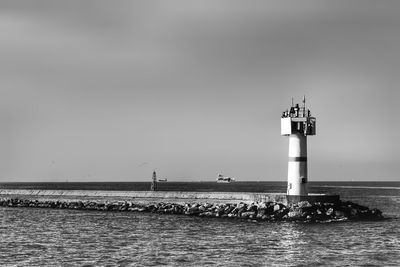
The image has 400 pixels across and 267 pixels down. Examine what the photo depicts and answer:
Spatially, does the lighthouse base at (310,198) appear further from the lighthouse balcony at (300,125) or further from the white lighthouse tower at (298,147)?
the lighthouse balcony at (300,125)

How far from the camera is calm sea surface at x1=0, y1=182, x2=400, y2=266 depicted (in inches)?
1054

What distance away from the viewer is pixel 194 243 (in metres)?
31.8

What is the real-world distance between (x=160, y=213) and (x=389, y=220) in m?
17.2

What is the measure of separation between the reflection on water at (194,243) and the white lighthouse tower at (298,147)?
4.24 metres

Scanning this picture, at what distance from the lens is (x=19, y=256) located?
28.2 m

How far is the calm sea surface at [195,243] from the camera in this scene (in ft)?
87.9

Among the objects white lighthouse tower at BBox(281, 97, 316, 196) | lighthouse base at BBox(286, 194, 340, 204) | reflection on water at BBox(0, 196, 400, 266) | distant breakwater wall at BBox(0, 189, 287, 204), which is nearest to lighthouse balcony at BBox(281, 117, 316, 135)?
white lighthouse tower at BBox(281, 97, 316, 196)

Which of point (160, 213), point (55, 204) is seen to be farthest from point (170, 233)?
point (55, 204)

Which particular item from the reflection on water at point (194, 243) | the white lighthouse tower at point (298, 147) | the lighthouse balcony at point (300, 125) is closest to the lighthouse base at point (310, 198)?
the white lighthouse tower at point (298, 147)

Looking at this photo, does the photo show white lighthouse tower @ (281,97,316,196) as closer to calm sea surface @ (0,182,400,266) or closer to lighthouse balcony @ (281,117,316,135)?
lighthouse balcony @ (281,117,316,135)

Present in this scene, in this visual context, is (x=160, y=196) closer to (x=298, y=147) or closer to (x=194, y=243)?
(x=298, y=147)

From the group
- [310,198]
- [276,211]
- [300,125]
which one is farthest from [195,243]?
[300,125]

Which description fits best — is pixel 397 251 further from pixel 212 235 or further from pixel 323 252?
pixel 212 235

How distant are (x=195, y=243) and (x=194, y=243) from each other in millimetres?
49
